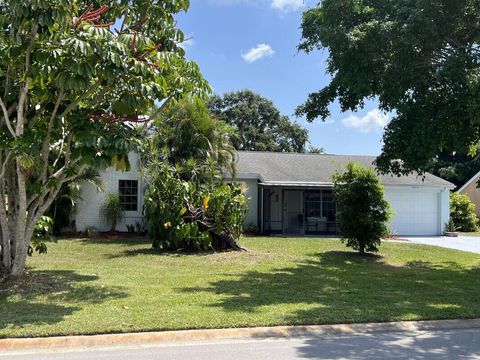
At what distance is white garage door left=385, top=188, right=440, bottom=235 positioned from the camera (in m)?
24.7

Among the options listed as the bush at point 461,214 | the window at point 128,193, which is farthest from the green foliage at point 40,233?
the bush at point 461,214

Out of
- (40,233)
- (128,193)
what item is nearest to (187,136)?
(128,193)

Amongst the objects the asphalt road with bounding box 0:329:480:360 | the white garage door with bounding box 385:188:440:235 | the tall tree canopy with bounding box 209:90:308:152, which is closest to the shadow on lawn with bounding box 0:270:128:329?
the asphalt road with bounding box 0:329:480:360

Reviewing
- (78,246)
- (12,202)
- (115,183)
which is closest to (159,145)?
(115,183)

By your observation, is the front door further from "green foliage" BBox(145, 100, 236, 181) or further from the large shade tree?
the large shade tree

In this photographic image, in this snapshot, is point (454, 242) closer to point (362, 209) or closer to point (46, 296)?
point (362, 209)

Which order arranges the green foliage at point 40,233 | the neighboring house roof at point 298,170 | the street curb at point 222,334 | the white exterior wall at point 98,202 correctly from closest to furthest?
1. the street curb at point 222,334
2. the green foliage at point 40,233
3. the white exterior wall at point 98,202
4. the neighboring house roof at point 298,170

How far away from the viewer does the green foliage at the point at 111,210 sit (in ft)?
67.3

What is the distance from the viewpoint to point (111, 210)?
67.3ft

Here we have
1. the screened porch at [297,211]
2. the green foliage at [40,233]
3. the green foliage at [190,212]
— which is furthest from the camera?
the screened porch at [297,211]

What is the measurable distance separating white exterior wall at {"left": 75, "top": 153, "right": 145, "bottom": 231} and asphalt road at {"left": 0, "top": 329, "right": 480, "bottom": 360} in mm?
15093

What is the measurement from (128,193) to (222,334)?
51.2 feet

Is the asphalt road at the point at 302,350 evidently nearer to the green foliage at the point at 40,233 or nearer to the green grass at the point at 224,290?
the green grass at the point at 224,290

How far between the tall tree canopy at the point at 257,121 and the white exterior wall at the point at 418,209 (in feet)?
83.7
